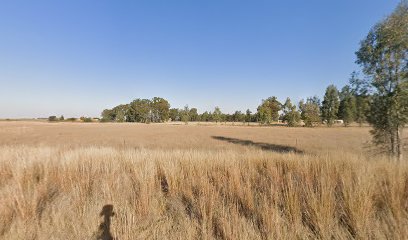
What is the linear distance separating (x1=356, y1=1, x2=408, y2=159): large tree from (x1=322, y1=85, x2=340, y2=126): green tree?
2883 inches

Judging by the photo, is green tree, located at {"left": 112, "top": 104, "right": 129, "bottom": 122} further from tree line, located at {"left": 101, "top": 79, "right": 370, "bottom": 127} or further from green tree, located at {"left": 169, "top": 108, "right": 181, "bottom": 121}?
green tree, located at {"left": 169, "top": 108, "right": 181, "bottom": 121}

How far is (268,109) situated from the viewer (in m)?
99.4

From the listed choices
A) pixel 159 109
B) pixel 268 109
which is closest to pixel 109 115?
pixel 159 109

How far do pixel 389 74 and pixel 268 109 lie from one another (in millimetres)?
93010

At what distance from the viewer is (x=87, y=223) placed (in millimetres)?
3398

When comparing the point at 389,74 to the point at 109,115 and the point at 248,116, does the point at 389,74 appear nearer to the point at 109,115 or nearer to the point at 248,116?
the point at 248,116

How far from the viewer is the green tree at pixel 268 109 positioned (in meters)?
94.9

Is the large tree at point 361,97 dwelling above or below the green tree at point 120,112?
below

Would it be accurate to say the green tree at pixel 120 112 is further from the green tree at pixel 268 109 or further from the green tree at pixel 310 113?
the green tree at pixel 310 113

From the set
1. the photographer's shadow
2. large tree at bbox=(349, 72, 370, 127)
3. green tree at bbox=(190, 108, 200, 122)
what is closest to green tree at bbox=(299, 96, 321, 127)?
large tree at bbox=(349, 72, 370, 127)

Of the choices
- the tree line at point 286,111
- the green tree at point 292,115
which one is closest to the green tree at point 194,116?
the tree line at point 286,111

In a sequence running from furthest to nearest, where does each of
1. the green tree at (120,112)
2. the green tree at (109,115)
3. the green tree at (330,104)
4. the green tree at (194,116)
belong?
the green tree at (109,115) → the green tree at (194,116) → the green tree at (120,112) → the green tree at (330,104)

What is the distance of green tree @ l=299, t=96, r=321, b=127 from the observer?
75.8 m

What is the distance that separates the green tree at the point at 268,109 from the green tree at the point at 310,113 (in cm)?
1620
